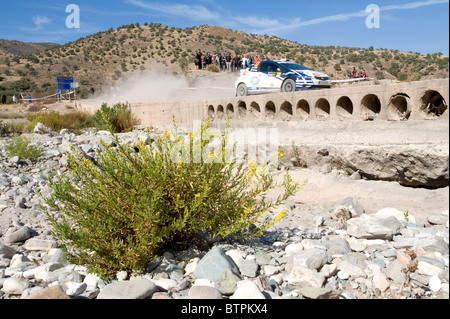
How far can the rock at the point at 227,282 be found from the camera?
2615 mm

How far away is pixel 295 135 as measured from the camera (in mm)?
8227

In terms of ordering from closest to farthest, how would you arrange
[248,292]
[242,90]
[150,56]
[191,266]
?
[248,292], [191,266], [242,90], [150,56]

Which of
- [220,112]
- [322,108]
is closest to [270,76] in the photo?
[220,112]

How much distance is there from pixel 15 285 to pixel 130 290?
1.06 m

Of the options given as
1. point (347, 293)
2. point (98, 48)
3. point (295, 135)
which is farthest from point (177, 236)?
point (98, 48)

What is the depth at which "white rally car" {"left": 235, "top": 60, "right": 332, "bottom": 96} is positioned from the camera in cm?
1155

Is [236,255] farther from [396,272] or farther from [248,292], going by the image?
[396,272]

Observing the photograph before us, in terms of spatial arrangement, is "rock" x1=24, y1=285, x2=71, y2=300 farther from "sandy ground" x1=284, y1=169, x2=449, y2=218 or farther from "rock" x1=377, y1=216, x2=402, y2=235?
"sandy ground" x1=284, y1=169, x2=449, y2=218

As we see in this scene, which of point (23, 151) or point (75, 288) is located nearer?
point (75, 288)

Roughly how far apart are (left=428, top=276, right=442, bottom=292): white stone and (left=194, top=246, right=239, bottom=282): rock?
1399 mm

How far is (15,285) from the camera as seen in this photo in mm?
2826

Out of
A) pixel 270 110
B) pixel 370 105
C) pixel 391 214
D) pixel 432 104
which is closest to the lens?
pixel 391 214

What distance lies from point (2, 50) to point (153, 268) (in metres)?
74.6
